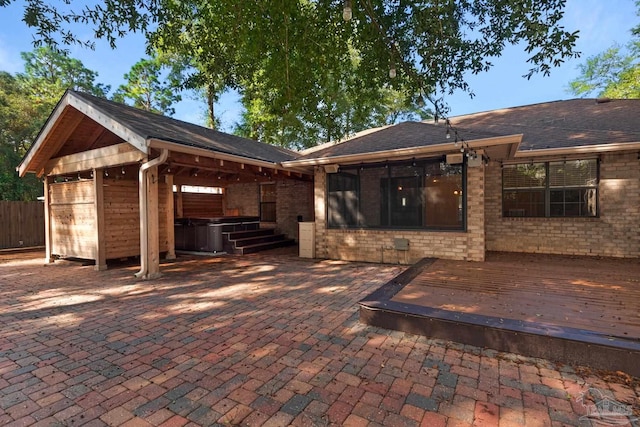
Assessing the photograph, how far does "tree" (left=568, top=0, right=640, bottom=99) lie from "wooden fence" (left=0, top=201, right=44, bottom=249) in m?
26.7

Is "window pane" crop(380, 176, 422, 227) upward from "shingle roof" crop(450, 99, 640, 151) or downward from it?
downward

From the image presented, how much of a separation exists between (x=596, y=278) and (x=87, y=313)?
7.52m

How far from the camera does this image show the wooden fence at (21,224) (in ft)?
33.3

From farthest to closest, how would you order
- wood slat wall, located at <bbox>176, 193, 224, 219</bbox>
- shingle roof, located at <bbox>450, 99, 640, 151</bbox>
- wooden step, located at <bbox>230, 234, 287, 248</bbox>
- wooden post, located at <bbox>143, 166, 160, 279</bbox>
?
wood slat wall, located at <bbox>176, 193, 224, 219</bbox>
wooden step, located at <bbox>230, 234, 287, 248</bbox>
shingle roof, located at <bbox>450, 99, 640, 151</bbox>
wooden post, located at <bbox>143, 166, 160, 279</bbox>

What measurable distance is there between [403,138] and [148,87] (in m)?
20.1

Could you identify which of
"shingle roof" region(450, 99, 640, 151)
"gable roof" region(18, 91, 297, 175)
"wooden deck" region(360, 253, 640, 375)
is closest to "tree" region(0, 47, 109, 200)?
"gable roof" region(18, 91, 297, 175)

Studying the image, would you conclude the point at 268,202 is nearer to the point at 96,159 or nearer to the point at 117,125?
the point at 96,159

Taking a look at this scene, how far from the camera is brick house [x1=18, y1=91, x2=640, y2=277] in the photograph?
6195mm

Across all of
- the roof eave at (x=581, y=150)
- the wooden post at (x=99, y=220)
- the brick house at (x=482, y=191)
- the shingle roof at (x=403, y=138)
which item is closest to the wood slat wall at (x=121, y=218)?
the wooden post at (x=99, y=220)

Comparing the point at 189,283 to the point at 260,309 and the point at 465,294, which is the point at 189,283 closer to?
the point at 260,309

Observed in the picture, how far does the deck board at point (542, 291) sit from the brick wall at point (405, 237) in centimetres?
40

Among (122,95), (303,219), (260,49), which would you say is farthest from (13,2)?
(122,95)

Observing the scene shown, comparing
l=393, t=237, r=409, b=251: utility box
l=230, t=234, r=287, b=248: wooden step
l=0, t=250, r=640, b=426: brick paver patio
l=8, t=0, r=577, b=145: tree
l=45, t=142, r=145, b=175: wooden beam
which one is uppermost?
l=8, t=0, r=577, b=145: tree

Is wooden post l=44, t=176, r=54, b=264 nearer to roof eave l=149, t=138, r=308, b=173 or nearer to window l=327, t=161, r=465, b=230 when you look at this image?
roof eave l=149, t=138, r=308, b=173
